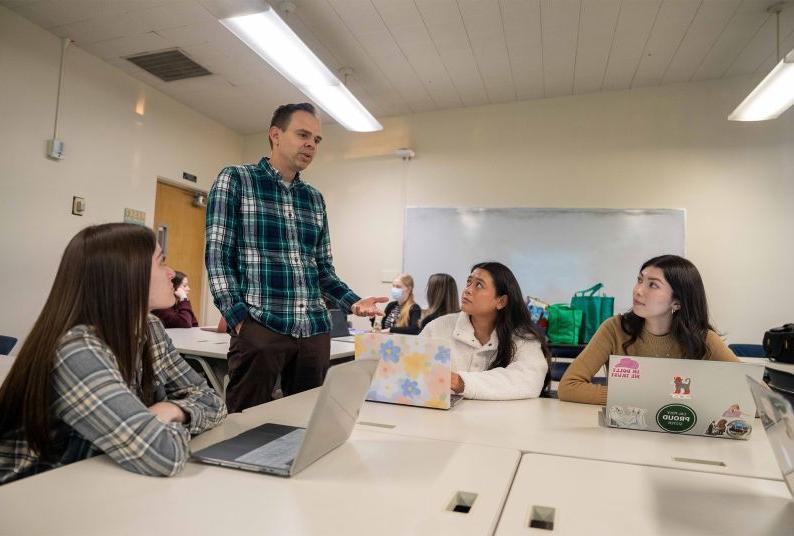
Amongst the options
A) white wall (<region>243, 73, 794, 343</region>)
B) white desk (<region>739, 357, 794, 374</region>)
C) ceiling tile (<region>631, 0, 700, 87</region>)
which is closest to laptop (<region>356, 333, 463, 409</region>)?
white desk (<region>739, 357, 794, 374</region>)

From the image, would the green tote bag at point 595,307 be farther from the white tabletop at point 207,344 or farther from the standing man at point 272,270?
the standing man at point 272,270

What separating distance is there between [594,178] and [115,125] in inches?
166

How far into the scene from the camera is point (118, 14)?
373 centimetres

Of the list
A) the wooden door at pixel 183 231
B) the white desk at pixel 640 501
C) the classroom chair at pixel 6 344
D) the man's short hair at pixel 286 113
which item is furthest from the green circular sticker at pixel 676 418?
the wooden door at pixel 183 231

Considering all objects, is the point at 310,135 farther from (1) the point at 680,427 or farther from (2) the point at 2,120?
A: (2) the point at 2,120

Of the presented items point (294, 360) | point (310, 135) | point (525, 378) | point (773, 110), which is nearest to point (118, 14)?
point (310, 135)

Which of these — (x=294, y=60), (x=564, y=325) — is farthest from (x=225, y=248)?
(x=564, y=325)

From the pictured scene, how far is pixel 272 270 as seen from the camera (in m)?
1.88

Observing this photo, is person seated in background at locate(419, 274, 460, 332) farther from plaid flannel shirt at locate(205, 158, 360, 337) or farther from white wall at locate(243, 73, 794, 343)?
plaid flannel shirt at locate(205, 158, 360, 337)

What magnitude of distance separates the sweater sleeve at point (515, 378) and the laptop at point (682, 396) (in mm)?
396

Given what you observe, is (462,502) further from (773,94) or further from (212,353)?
(773,94)

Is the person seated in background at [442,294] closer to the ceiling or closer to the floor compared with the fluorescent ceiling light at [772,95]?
closer to the floor

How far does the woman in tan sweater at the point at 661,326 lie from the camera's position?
188 centimetres

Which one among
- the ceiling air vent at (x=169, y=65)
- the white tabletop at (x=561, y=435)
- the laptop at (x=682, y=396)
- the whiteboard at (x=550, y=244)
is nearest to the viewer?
the white tabletop at (x=561, y=435)
